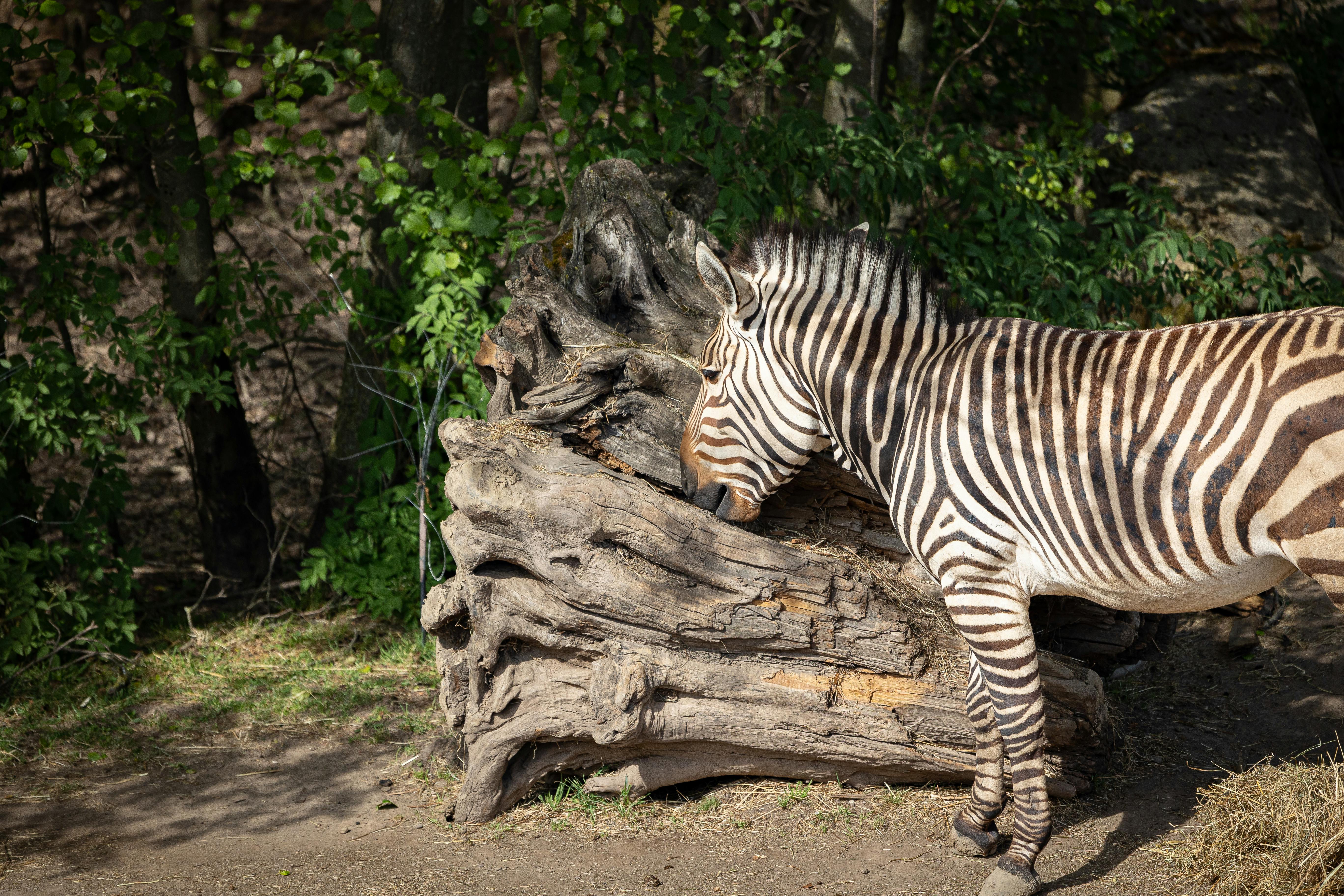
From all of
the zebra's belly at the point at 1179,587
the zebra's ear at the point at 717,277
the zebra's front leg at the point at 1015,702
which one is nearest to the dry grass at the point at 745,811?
the zebra's front leg at the point at 1015,702

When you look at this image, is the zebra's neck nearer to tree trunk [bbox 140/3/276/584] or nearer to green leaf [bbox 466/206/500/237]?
green leaf [bbox 466/206/500/237]

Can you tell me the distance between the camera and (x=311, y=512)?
8961 millimetres

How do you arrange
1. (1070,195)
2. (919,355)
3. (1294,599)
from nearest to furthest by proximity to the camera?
(919,355) → (1294,599) → (1070,195)

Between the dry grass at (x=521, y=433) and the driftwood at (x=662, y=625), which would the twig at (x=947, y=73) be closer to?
the driftwood at (x=662, y=625)

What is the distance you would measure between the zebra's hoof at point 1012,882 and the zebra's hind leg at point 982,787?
0.29m

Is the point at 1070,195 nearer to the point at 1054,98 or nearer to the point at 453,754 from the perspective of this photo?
the point at 1054,98

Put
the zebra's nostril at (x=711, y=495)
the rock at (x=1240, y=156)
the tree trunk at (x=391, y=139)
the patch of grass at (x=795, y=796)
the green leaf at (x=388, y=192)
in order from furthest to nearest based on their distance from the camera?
the rock at (x=1240, y=156), the tree trunk at (x=391, y=139), the green leaf at (x=388, y=192), the patch of grass at (x=795, y=796), the zebra's nostril at (x=711, y=495)

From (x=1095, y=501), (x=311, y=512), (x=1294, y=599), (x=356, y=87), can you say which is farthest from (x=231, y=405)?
(x=1294, y=599)

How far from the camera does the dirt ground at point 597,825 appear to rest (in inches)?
155

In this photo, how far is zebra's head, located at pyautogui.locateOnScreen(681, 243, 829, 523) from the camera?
391 centimetres

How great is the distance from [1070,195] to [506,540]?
225 inches

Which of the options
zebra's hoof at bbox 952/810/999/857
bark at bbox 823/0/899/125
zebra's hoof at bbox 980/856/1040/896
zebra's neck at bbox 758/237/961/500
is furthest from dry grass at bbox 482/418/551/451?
bark at bbox 823/0/899/125

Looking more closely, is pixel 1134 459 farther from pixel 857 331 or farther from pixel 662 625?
pixel 662 625

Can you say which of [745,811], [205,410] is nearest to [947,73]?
[745,811]
